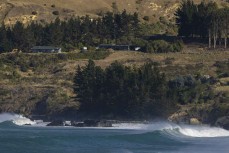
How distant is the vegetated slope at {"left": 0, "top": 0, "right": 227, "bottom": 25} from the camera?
14775cm

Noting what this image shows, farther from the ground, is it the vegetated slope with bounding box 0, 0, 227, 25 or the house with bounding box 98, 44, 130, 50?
the vegetated slope with bounding box 0, 0, 227, 25

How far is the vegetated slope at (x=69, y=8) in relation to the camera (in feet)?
485

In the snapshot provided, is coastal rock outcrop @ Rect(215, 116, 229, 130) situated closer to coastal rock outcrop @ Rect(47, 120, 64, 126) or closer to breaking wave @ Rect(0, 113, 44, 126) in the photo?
coastal rock outcrop @ Rect(47, 120, 64, 126)

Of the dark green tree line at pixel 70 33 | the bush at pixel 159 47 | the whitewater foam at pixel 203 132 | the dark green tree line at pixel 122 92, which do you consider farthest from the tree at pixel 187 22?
the whitewater foam at pixel 203 132

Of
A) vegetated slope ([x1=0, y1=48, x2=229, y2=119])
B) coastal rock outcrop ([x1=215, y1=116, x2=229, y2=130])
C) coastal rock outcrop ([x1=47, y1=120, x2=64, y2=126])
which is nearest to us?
coastal rock outcrop ([x1=215, y1=116, x2=229, y2=130])

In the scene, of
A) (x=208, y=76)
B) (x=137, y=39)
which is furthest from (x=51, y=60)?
(x=208, y=76)

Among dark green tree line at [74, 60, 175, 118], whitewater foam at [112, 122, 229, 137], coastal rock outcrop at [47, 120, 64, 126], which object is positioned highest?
dark green tree line at [74, 60, 175, 118]

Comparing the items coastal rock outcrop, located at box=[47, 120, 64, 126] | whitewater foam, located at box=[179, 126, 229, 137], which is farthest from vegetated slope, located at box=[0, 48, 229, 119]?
whitewater foam, located at box=[179, 126, 229, 137]

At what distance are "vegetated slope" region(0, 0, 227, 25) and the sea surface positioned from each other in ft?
204

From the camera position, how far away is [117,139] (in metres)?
66.8

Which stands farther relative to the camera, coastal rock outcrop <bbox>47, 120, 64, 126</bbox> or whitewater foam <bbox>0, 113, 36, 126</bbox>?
whitewater foam <bbox>0, 113, 36, 126</bbox>

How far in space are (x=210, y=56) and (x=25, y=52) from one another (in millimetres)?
27380

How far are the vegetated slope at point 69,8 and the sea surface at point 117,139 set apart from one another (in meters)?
62.3

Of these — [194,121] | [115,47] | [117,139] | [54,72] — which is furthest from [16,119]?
[115,47]
